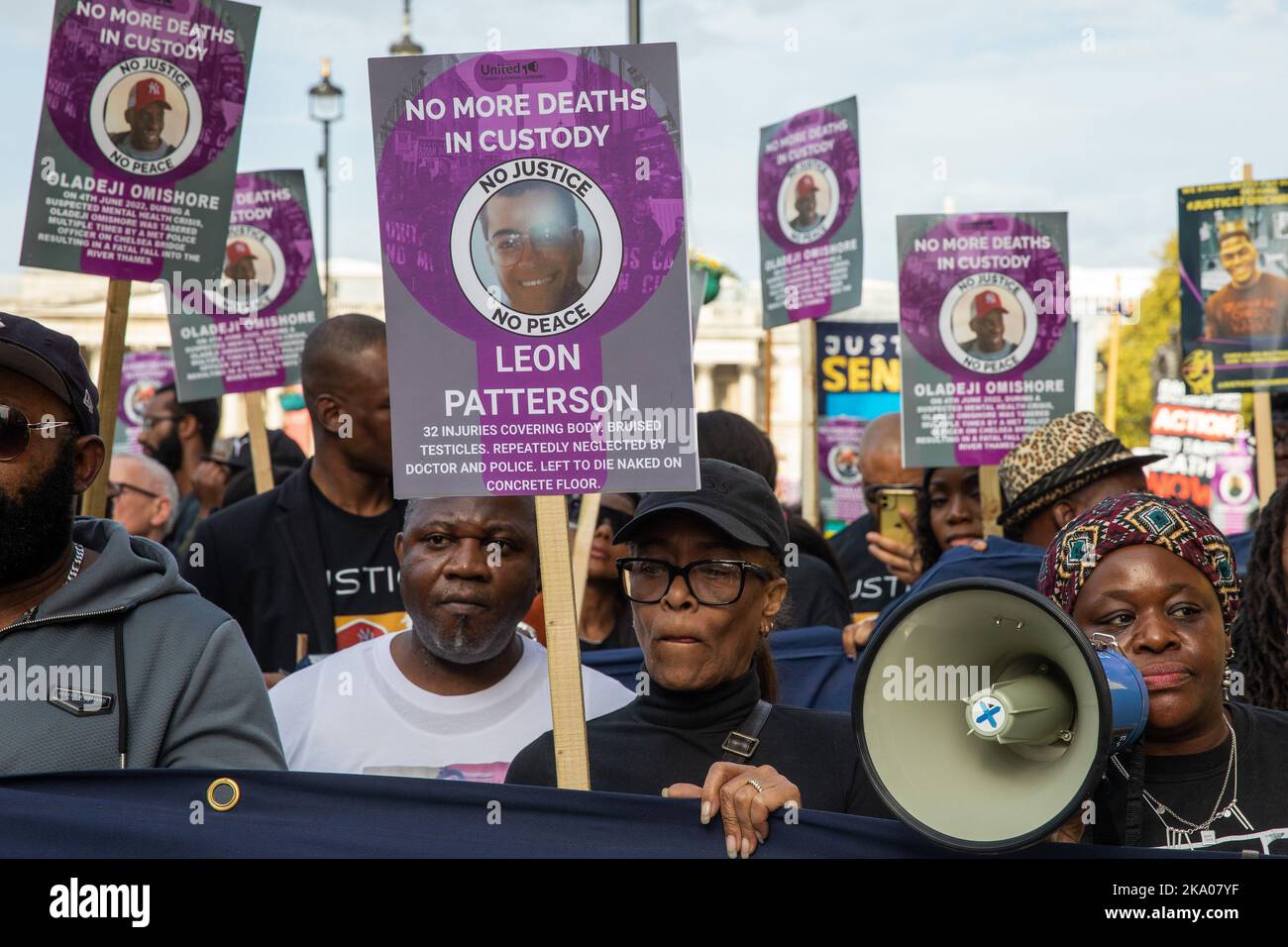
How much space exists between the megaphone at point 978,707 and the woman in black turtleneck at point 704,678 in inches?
14.7

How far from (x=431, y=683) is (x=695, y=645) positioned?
34.6 inches

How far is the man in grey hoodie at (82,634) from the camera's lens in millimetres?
2605

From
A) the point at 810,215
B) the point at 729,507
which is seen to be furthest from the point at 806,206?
the point at 729,507

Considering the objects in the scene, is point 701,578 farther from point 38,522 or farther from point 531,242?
point 38,522

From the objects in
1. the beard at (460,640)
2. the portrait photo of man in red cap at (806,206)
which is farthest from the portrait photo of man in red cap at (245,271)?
the beard at (460,640)

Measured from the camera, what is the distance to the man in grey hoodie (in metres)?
2.61

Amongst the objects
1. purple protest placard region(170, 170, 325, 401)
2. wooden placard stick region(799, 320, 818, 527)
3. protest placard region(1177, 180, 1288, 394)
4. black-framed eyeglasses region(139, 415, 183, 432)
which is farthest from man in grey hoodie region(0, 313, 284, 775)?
black-framed eyeglasses region(139, 415, 183, 432)

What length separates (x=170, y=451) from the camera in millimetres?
8688

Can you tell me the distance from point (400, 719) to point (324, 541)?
1383 mm

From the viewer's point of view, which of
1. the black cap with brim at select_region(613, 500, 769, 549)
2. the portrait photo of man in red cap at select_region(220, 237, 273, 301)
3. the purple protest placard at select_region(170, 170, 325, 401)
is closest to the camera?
the black cap with brim at select_region(613, 500, 769, 549)

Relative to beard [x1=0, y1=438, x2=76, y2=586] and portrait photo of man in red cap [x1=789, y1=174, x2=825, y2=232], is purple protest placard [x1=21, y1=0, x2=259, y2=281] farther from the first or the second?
portrait photo of man in red cap [x1=789, y1=174, x2=825, y2=232]

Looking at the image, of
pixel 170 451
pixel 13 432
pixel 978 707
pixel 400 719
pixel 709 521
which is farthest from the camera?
pixel 170 451

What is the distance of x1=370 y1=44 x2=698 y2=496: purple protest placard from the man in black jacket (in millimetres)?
1741
